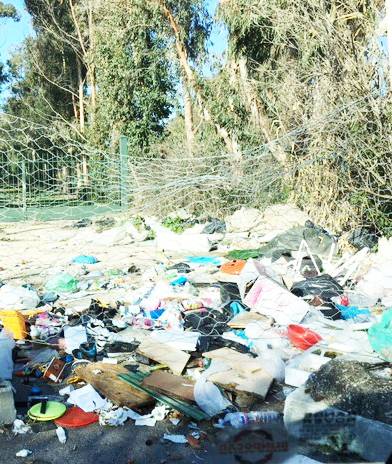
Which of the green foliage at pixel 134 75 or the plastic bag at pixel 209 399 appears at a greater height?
Answer: the green foliage at pixel 134 75

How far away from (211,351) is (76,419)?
1.13 meters

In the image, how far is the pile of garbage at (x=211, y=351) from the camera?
9.57 ft

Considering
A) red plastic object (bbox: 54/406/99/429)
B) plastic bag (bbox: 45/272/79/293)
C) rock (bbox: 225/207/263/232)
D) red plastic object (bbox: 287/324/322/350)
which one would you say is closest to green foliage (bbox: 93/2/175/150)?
rock (bbox: 225/207/263/232)

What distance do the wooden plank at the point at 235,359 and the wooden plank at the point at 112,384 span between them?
579mm

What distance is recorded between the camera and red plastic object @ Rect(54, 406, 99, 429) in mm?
3021

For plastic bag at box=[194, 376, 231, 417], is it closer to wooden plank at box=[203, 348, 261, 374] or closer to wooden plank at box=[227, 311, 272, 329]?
wooden plank at box=[203, 348, 261, 374]

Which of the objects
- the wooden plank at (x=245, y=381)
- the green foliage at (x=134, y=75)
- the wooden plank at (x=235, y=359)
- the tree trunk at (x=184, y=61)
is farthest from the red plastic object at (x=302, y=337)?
the green foliage at (x=134, y=75)

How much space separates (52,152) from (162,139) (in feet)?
14.2

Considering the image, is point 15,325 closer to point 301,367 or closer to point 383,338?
point 301,367

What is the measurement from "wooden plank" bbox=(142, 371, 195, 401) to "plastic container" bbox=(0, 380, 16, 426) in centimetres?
74

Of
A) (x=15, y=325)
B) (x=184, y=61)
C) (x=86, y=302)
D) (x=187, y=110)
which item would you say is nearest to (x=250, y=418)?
(x=15, y=325)

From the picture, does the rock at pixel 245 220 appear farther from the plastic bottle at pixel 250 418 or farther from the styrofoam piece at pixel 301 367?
the plastic bottle at pixel 250 418

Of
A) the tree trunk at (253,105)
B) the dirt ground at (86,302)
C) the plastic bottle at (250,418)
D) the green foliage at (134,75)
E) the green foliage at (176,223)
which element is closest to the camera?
the dirt ground at (86,302)

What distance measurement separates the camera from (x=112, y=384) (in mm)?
3363
